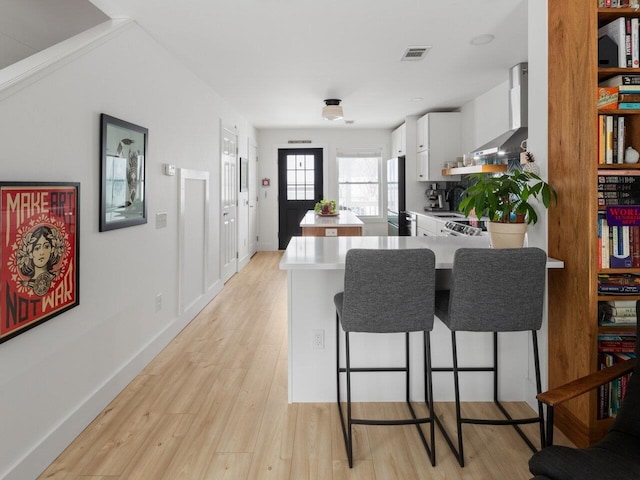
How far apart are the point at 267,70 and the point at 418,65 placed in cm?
149

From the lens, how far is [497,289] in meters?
2.00

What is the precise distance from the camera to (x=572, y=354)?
84.7 inches

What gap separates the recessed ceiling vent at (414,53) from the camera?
3.76m

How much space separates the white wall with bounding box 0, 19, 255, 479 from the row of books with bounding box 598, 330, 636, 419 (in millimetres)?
2595

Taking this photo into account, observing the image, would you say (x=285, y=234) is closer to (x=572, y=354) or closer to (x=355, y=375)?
(x=355, y=375)

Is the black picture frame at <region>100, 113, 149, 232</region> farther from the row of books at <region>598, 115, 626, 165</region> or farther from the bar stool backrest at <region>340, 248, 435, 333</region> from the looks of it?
the row of books at <region>598, 115, 626, 165</region>

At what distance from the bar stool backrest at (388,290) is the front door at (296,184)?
6.67m

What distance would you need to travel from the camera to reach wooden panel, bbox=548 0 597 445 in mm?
2004

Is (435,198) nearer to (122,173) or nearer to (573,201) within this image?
(573,201)

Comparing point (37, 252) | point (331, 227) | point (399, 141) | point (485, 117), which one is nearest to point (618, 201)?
point (37, 252)

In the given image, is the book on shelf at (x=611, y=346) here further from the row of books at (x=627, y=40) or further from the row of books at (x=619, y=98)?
the row of books at (x=627, y=40)

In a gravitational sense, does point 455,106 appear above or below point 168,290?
above

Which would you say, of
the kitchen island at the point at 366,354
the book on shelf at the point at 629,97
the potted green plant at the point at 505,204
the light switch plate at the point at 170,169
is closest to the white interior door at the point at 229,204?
the light switch plate at the point at 170,169

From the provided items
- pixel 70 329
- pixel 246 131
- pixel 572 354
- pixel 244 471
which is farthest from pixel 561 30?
pixel 246 131
